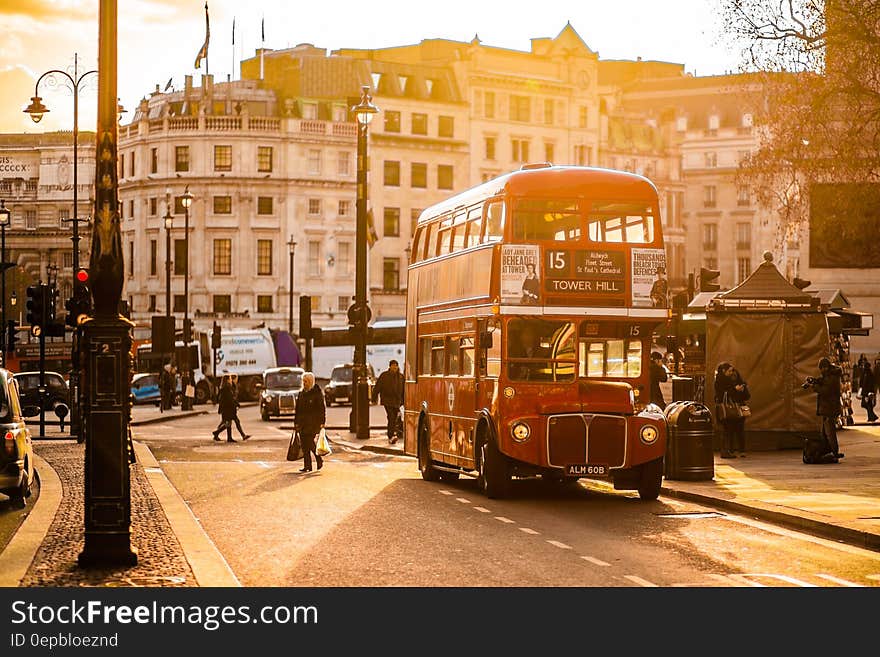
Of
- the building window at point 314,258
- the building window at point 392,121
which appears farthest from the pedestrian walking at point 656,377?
the building window at point 392,121

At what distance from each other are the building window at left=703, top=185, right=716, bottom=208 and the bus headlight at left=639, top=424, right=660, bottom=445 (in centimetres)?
10692

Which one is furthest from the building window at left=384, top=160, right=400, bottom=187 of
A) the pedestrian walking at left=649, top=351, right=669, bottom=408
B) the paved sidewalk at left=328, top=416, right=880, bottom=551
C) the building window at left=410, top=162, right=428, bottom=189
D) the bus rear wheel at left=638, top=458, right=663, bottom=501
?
the bus rear wheel at left=638, top=458, right=663, bottom=501

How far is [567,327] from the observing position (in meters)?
20.6

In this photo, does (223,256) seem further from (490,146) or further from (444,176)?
(490,146)

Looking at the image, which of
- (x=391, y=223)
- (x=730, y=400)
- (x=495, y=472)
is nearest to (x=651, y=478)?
(x=495, y=472)

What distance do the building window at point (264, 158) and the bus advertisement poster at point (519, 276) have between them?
80.3 metres

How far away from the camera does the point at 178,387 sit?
250ft

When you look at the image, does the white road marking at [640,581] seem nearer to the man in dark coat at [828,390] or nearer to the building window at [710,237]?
the man in dark coat at [828,390]

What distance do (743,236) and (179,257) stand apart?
4710cm

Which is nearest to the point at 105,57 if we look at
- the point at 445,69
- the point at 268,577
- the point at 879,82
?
the point at 268,577

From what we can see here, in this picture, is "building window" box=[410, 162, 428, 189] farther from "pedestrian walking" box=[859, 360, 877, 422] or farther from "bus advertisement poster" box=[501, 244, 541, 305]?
"bus advertisement poster" box=[501, 244, 541, 305]

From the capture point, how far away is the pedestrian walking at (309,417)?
26547 millimetres

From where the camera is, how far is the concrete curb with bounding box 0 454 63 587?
40.9 feet
